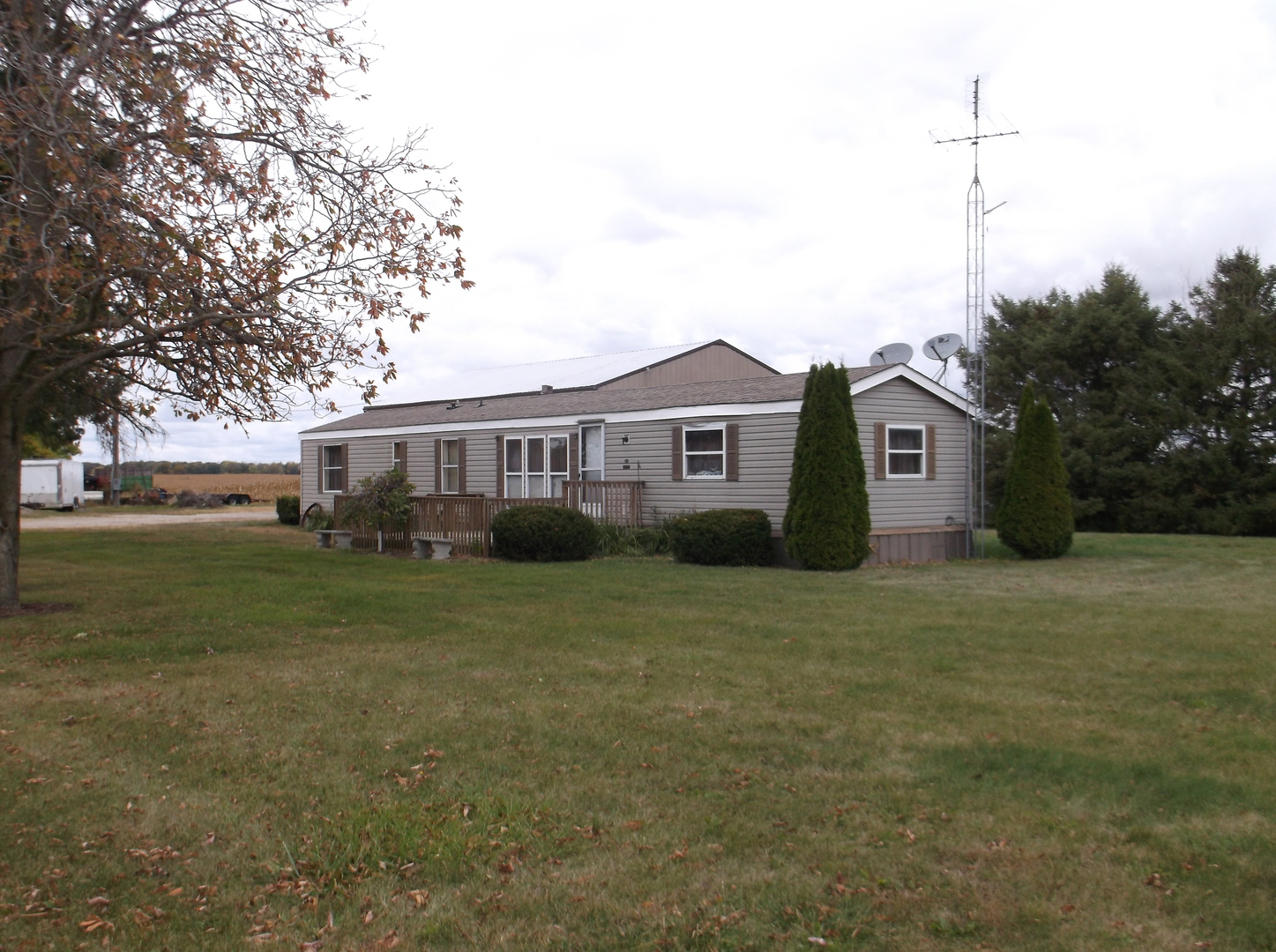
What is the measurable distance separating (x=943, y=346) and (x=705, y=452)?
5.00 meters

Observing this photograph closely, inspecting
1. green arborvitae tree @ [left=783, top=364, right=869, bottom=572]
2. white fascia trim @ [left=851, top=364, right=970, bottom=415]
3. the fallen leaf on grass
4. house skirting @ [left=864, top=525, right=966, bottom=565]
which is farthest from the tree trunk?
white fascia trim @ [left=851, top=364, right=970, bottom=415]

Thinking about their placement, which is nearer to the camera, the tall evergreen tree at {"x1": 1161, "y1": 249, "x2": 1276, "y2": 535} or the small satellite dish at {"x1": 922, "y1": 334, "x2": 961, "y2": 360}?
the small satellite dish at {"x1": 922, "y1": 334, "x2": 961, "y2": 360}

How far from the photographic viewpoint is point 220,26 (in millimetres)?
10398

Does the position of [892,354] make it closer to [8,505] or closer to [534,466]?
[534,466]

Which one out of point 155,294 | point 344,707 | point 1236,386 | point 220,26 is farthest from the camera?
point 1236,386

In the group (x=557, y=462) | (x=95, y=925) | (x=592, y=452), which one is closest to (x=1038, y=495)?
(x=592, y=452)

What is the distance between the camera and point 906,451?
17.5m

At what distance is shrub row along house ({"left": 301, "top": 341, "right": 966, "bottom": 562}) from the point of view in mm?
16906

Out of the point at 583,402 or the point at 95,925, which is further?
the point at 583,402

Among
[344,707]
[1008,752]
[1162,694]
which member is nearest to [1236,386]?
[1162,694]

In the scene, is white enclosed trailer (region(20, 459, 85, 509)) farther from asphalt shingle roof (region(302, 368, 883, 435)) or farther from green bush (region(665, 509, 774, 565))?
green bush (region(665, 509, 774, 565))

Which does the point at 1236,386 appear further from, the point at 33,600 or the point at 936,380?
the point at 33,600

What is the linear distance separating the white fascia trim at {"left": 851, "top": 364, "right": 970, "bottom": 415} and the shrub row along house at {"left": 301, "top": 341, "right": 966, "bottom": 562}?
0.08ft

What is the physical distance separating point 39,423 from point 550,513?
9.79 metres
